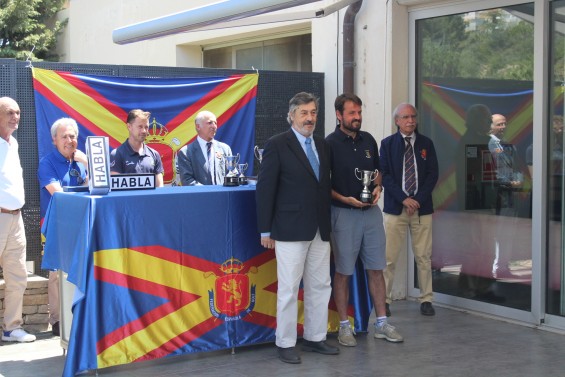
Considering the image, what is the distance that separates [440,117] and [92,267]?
412 centimetres

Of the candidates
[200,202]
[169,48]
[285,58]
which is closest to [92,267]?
[200,202]

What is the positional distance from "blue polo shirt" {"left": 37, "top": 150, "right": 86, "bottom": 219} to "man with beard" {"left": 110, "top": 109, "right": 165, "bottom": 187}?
0.31 m

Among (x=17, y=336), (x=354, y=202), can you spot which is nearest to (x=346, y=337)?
(x=354, y=202)

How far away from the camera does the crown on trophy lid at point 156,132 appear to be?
8672 mm

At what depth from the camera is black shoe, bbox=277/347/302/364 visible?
636 centimetres

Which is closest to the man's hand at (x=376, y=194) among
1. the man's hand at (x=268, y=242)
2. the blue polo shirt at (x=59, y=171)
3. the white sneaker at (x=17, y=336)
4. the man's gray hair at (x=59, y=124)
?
the man's hand at (x=268, y=242)

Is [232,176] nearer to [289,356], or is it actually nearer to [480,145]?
[289,356]

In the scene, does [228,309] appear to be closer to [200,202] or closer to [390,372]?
[200,202]

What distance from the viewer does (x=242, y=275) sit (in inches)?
258

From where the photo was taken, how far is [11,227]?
23.4ft

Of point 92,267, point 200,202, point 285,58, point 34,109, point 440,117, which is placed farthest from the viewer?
point 285,58

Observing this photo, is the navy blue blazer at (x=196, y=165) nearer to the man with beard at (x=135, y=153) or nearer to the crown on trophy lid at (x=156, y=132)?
the man with beard at (x=135, y=153)

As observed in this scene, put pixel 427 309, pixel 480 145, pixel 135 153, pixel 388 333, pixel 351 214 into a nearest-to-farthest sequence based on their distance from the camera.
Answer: pixel 351 214, pixel 388 333, pixel 135 153, pixel 427 309, pixel 480 145

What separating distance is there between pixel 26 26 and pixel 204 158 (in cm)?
1393
